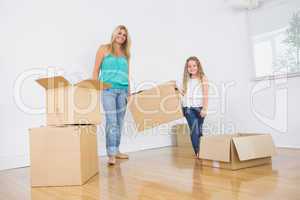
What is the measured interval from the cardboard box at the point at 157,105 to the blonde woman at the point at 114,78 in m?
0.18

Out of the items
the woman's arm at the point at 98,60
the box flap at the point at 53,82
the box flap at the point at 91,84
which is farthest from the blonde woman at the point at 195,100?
the box flap at the point at 53,82

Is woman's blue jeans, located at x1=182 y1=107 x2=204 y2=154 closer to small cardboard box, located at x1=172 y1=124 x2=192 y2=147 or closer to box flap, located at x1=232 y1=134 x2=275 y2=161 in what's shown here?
box flap, located at x1=232 y1=134 x2=275 y2=161

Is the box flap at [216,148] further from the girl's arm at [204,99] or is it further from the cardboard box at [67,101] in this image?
the cardboard box at [67,101]

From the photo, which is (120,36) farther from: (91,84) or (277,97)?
(277,97)

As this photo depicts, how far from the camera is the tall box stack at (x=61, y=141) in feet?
5.39

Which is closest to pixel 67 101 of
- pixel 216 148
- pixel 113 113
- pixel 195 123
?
pixel 113 113

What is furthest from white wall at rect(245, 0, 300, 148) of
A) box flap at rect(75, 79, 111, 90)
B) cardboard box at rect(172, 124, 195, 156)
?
box flap at rect(75, 79, 111, 90)

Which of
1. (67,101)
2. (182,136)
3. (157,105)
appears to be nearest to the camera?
(67,101)

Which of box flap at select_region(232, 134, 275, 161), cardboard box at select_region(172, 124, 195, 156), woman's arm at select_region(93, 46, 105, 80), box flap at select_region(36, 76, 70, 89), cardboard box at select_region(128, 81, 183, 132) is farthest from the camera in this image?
cardboard box at select_region(172, 124, 195, 156)

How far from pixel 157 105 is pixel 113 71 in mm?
505

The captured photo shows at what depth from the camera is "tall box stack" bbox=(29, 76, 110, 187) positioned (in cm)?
164

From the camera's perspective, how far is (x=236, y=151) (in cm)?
193

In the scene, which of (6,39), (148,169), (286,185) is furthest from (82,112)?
(286,185)

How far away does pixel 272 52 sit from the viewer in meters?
2.98
